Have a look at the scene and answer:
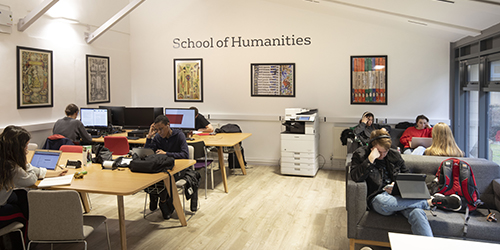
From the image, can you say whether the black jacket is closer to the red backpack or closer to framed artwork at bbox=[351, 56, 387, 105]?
the red backpack

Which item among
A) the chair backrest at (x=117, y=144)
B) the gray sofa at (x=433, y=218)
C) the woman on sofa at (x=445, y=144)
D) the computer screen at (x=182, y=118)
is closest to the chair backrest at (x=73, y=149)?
the chair backrest at (x=117, y=144)

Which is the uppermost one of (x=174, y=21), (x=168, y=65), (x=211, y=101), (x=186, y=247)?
(x=174, y=21)

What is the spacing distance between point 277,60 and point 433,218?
15.8 ft

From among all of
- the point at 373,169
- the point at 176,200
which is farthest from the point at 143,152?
the point at 373,169

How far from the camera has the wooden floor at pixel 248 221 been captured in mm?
3949

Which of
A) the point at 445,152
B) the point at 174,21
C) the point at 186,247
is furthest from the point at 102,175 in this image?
the point at 174,21

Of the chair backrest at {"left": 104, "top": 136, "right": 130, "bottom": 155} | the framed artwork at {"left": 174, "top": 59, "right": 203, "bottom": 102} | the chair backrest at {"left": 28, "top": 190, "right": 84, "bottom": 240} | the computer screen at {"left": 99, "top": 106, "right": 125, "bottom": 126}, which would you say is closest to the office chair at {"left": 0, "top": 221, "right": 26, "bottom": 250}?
the chair backrest at {"left": 28, "top": 190, "right": 84, "bottom": 240}

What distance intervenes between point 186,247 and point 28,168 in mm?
1652

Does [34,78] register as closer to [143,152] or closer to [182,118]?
[182,118]

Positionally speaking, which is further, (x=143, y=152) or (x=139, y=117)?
(x=139, y=117)

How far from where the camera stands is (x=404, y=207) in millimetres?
3461

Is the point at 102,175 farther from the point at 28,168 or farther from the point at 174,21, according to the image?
the point at 174,21

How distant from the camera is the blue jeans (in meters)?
3.30

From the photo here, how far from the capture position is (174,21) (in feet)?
26.7
